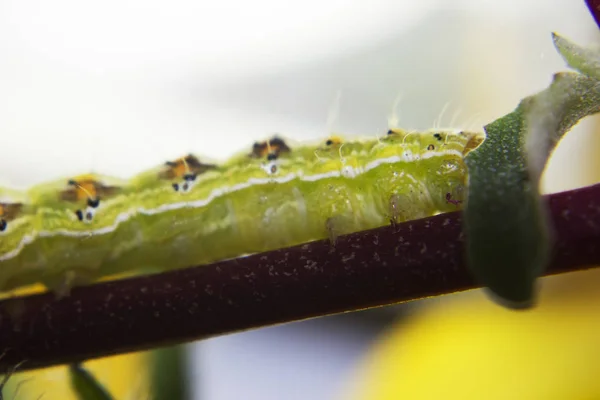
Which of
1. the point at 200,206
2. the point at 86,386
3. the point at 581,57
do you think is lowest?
the point at 86,386

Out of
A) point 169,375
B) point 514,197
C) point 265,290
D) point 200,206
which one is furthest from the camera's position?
point 200,206

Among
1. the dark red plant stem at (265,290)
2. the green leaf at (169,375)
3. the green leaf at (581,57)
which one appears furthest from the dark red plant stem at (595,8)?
the green leaf at (169,375)

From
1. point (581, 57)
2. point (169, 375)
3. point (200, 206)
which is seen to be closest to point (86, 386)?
point (169, 375)

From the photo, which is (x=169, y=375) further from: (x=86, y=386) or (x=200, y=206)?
(x=200, y=206)

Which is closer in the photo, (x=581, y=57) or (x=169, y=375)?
(x=581, y=57)

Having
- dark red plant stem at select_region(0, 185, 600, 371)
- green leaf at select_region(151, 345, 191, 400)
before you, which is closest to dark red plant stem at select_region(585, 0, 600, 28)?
dark red plant stem at select_region(0, 185, 600, 371)
